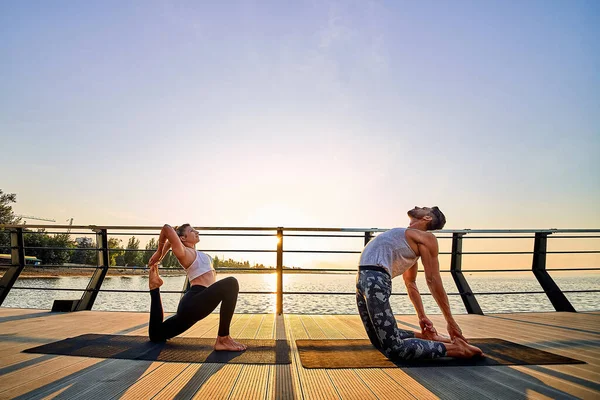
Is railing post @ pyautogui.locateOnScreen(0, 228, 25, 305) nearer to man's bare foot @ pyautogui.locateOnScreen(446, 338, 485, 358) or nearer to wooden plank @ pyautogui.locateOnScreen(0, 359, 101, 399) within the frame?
wooden plank @ pyautogui.locateOnScreen(0, 359, 101, 399)

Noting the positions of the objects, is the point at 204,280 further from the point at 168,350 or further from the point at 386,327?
the point at 386,327

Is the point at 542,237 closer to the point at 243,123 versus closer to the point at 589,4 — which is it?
the point at 589,4

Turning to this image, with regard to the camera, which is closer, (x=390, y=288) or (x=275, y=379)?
(x=275, y=379)

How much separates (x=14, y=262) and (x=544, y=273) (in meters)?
6.54

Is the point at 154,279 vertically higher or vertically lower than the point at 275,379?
higher

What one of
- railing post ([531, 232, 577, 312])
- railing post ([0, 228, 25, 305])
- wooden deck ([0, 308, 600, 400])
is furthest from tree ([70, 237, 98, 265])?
railing post ([531, 232, 577, 312])

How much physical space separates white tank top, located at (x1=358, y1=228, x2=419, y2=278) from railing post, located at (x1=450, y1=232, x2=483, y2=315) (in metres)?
2.24

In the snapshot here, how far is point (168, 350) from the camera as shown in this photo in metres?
2.22

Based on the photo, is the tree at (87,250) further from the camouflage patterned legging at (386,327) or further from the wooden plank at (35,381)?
the camouflage patterned legging at (386,327)

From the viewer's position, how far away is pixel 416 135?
1464 centimetres

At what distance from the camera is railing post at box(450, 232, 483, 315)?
4.19 meters

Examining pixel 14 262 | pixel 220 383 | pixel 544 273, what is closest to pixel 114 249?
Answer: pixel 14 262

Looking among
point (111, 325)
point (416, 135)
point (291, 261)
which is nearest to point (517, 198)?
point (416, 135)

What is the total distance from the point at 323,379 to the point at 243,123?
14.9 metres
